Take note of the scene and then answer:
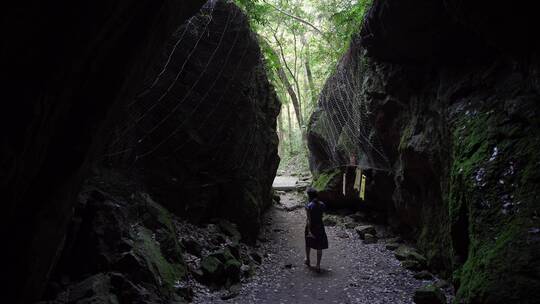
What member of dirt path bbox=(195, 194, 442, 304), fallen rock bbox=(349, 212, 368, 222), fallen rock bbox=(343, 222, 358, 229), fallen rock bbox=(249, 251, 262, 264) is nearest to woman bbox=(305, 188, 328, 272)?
dirt path bbox=(195, 194, 442, 304)

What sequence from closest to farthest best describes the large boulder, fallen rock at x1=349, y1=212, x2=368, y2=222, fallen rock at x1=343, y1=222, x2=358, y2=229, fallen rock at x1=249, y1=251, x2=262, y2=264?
1. the large boulder
2. fallen rock at x1=249, y1=251, x2=262, y2=264
3. fallen rock at x1=343, y1=222, x2=358, y2=229
4. fallen rock at x1=349, y1=212, x2=368, y2=222

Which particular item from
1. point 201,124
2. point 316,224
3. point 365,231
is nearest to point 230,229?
point 316,224

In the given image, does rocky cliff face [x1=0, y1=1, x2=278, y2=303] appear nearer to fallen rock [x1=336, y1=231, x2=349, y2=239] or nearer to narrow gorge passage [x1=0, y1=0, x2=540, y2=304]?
narrow gorge passage [x1=0, y1=0, x2=540, y2=304]

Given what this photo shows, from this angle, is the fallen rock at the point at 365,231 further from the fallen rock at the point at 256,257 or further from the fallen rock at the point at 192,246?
the fallen rock at the point at 192,246

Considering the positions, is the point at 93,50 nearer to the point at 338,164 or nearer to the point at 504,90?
the point at 504,90

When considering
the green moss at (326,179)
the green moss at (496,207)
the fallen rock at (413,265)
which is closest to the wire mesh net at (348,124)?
the green moss at (326,179)

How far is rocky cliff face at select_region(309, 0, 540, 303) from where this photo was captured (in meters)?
3.52

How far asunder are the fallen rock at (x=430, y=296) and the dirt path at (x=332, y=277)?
0.41m

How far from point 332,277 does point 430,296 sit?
2.24 metres

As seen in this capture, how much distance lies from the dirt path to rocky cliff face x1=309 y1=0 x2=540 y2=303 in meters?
0.90

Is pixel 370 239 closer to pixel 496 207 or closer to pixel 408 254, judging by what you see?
pixel 408 254

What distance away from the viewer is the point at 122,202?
5973 mm

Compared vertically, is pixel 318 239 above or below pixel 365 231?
above

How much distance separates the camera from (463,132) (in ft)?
16.7
